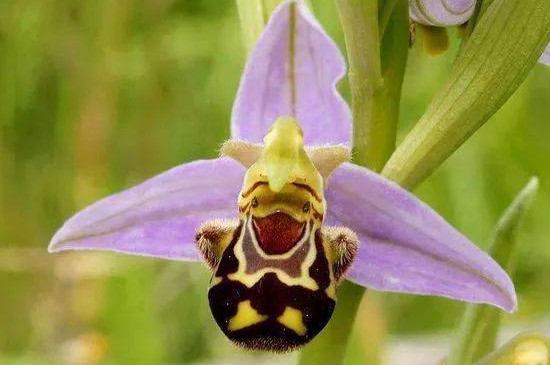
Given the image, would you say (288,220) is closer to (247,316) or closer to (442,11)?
(247,316)

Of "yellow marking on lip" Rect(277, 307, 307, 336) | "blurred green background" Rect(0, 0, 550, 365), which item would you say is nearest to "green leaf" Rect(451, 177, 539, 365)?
"yellow marking on lip" Rect(277, 307, 307, 336)

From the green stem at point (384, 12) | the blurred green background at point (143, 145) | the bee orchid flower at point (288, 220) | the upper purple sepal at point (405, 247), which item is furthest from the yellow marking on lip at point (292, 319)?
the blurred green background at point (143, 145)

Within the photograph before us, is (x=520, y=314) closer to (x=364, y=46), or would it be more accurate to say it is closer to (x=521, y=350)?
(x=521, y=350)

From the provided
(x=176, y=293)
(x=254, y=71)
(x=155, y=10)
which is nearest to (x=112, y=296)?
(x=176, y=293)

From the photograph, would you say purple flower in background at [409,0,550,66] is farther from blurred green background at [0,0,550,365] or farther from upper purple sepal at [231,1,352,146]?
blurred green background at [0,0,550,365]

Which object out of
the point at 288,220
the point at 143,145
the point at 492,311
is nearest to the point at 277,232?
the point at 288,220

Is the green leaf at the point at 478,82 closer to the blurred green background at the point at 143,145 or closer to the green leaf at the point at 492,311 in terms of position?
the green leaf at the point at 492,311
